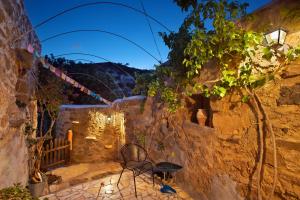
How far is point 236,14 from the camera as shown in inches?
85.1

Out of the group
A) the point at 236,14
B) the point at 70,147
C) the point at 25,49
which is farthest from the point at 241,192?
the point at 70,147

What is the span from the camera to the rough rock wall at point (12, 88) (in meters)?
2.01

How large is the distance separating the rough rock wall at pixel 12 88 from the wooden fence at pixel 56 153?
2.78m

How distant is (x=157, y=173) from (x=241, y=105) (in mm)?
2375

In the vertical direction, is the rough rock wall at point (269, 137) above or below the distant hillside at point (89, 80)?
below

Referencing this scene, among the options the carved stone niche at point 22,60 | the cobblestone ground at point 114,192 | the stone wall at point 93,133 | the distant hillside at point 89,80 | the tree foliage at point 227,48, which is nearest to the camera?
the tree foliage at point 227,48

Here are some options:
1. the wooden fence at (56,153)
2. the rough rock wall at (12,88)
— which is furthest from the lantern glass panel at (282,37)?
the wooden fence at (56,153)

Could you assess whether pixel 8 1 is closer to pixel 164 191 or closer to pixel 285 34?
pixel 285 34

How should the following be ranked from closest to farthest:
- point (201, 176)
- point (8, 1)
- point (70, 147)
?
1. point (8, 1)
2. point (201, 176)
3. point (70, 147)

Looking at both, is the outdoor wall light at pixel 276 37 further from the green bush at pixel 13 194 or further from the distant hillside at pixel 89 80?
the distant hillside at pixel 89 80

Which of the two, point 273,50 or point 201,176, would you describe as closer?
point 273,50

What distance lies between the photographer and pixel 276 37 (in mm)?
1789

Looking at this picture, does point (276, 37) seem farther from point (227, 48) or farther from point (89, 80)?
point (89, 80)

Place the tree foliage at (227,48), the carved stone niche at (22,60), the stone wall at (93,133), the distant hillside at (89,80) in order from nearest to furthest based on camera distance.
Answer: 1. the tree foliage at (227,48)
2. the carved stone niche at (22,60)
3. the stone wall at (93,133)
4. the distant hillside at (89,80)
